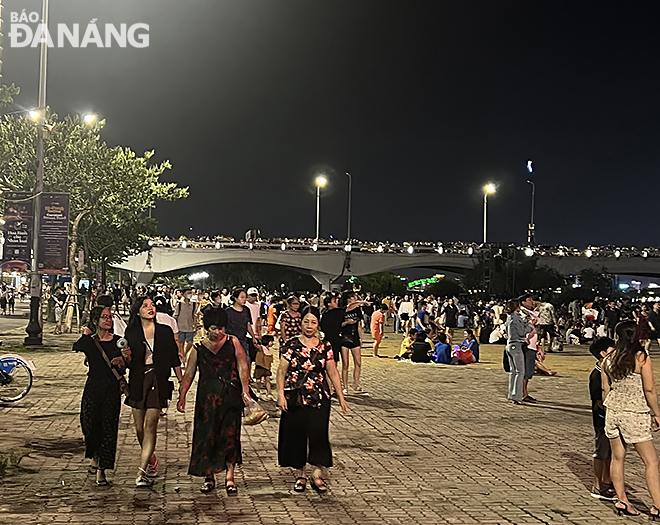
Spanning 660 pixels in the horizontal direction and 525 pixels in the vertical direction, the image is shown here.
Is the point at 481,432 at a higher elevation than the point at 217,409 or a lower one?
lower

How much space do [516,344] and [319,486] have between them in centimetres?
739

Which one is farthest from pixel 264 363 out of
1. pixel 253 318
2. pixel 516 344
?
pixel 516 344

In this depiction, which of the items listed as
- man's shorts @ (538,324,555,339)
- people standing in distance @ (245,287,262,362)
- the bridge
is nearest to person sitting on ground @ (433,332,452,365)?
man's shorts @ (538,324,555,339)

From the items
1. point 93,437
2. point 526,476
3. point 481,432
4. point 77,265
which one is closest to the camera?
point 93,437

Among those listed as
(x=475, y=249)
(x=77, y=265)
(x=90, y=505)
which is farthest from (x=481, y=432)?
(x=475, y=249)

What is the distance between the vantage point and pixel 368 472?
9164 millimetres

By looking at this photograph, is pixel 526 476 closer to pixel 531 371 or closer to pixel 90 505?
pixel 90 505

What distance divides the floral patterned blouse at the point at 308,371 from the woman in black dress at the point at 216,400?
0.43 m

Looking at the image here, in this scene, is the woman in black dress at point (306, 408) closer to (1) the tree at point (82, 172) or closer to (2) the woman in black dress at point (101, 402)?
(2) the woman in black dress at point (101, 402)

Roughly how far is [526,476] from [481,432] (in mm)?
2806

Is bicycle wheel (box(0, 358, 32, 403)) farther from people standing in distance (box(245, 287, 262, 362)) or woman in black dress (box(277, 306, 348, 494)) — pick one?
woman in black dress (box(277, 306, 348, 494))

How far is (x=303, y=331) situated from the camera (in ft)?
27.7

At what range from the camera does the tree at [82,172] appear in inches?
1276

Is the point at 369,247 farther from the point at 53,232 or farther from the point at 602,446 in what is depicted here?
the point at 602,446
